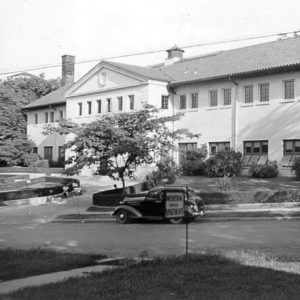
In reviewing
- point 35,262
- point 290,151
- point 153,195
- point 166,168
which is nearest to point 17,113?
point 290,151

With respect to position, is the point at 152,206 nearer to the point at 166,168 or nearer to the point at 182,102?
the point at 166,168

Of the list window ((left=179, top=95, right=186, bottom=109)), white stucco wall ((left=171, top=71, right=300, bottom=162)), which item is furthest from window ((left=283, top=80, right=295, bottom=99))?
window ((left=179, top=95, right=186, bottom=109))

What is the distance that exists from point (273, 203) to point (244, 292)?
62.8 feet

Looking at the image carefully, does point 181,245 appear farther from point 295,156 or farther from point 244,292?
point 295,156

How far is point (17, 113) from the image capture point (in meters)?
65.1

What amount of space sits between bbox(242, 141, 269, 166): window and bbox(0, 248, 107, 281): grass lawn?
90.4 feet

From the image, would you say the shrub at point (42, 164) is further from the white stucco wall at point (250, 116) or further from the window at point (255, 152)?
the window at point (255, 152)

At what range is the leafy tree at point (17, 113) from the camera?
58.9 m

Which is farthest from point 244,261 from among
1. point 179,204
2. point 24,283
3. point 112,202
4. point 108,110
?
point 108,110

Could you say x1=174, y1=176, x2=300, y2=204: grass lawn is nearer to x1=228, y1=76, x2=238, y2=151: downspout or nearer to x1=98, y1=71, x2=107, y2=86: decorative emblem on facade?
x1=228, y1=76, x2=238, y2=151: downspout

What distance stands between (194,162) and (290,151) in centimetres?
741

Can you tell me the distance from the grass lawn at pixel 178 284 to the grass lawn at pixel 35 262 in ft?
5.26

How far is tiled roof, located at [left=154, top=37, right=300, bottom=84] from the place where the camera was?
38438mm

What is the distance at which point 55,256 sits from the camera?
39.9ft
